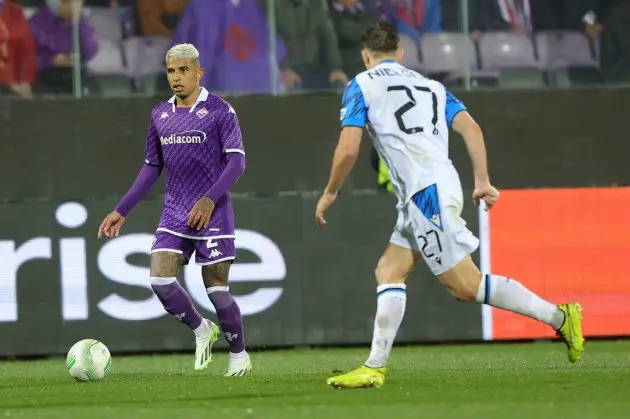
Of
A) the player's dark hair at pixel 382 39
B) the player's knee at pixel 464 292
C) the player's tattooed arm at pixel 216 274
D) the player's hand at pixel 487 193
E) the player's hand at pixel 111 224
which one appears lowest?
the player's tattooed arm at pixel 216 274

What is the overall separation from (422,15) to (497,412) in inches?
288

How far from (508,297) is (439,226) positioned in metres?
0.55

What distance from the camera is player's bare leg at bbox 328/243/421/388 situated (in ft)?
25.2

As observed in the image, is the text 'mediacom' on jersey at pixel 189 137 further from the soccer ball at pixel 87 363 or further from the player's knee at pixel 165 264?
the soccer ball at pixel 87 363

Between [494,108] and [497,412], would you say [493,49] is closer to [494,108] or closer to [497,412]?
[494,108]

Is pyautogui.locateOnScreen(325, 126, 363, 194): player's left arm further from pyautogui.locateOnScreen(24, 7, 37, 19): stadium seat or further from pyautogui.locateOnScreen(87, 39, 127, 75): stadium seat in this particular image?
pyautogui.locateOnScreen(24, 7, 37, 19): stadium seat

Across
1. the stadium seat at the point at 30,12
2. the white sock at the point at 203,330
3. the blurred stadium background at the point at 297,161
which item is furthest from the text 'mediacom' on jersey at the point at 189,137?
the stadium seat at the point at 30,12

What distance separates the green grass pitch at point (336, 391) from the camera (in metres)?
6.61

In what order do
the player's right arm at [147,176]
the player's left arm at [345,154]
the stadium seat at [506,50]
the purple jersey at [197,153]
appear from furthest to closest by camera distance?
1. the stadium seat at [506,50]
2. the player's right arm at [147,176]
3. the purple jersey at [197,153]
4. the player's left arm at [345,154]

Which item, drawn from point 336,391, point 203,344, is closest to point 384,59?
point 336,391

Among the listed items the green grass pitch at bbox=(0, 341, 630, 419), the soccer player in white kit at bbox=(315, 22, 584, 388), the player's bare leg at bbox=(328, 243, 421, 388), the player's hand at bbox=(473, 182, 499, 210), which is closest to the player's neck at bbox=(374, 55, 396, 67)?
the soccer player in white kit at bbox=(315, 22, 584, 388)

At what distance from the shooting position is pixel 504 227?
40.2 ft

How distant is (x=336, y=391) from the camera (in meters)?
7.55

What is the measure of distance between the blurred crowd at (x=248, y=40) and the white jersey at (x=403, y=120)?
540 centimetres
